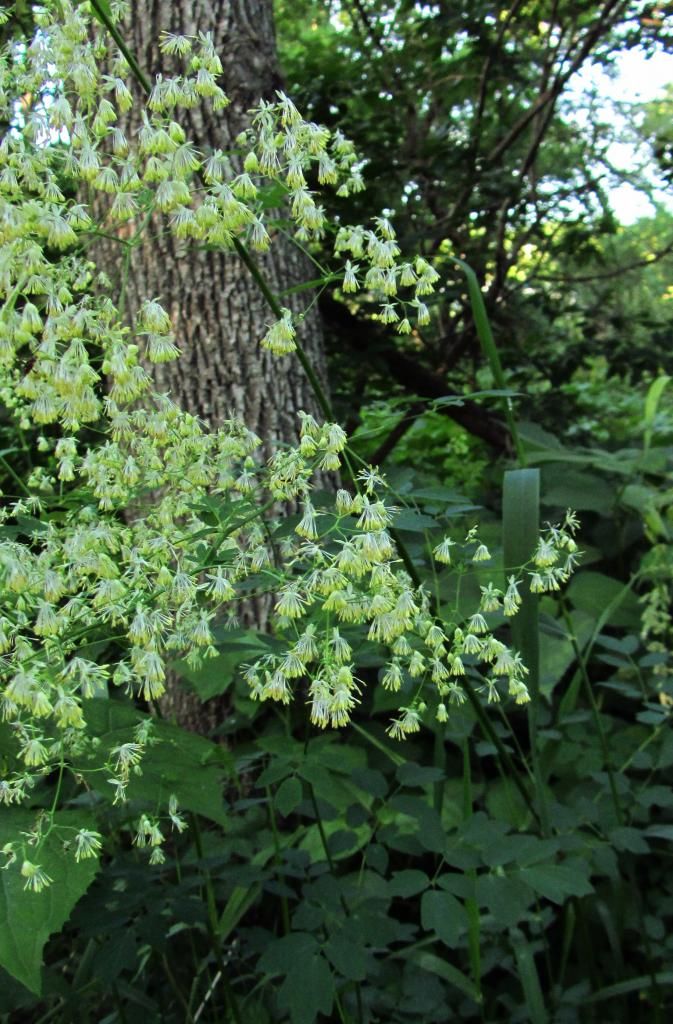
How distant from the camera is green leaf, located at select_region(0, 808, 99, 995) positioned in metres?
1.10

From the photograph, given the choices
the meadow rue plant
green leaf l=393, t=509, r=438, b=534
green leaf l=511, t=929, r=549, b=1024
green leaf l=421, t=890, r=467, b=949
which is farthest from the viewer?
green leaf l=511, t=929, r=549, b=1024

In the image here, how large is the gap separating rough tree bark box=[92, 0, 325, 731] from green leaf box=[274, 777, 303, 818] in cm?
106

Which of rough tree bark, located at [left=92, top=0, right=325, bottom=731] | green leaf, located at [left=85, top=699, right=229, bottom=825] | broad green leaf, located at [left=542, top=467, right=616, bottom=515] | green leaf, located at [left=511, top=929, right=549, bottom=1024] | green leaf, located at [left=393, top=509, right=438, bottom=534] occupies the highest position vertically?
rough tree bark, located at [left=92, top=0, right=325, bottom=731]

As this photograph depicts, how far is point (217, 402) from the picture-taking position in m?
2.49

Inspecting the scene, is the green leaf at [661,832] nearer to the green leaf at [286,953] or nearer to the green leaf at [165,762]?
the green leaf at [286,953]

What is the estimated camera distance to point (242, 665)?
143 centimetres

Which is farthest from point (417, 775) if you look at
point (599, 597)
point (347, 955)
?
point (599, 597)

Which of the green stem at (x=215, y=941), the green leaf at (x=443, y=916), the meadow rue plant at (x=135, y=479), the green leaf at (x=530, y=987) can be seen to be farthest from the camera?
the green leaf at (x=530, y=987)

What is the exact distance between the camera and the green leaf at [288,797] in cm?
142

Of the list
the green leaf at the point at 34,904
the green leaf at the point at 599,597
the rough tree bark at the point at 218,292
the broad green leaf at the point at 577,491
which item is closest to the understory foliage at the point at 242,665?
the green leaf at the point at 34,904

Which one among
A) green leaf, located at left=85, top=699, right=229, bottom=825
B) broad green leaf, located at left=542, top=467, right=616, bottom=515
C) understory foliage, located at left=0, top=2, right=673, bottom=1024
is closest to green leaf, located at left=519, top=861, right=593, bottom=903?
understory foliage, located at left=0, top=2, right=673, bottom=1024

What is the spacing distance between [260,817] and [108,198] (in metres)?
1.78

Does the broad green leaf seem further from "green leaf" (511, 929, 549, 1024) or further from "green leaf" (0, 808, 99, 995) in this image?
"green leaf" (0, 808, 99, 995)

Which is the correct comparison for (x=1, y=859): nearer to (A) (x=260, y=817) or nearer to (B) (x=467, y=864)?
(B) (x=467, y=864)
